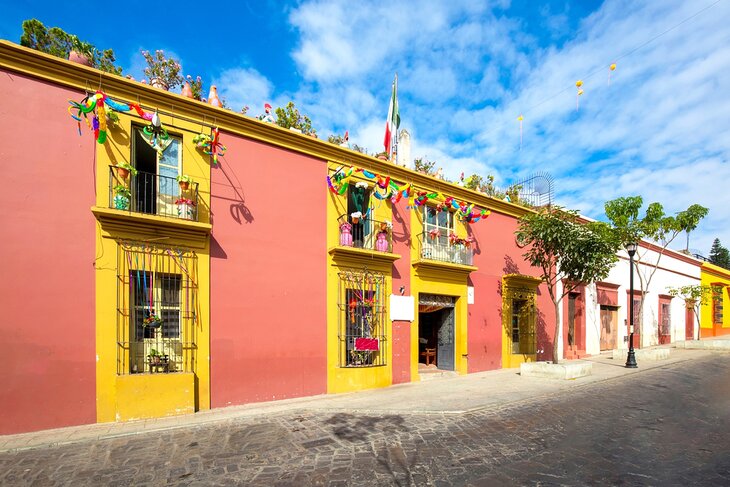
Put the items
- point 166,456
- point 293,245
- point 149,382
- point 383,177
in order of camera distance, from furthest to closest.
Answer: point 383,177 → point 293,245 → point 149,382 → point 166,456

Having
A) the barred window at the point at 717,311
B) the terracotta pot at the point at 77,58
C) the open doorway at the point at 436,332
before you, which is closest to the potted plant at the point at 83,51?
the terracotta pot at the point at 77,58

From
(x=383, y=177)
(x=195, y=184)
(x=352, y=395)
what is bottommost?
(x=352, y=395)

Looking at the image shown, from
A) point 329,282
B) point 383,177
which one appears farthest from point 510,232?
point 329,282

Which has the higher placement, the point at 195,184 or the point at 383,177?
the point at 383,177

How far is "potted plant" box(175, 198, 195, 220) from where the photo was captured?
7.82 metres

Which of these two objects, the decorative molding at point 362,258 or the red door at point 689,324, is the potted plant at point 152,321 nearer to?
the decorative molding at point 362,258

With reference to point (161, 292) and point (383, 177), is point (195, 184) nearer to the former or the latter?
point (161, 292)

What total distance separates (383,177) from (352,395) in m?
5.38

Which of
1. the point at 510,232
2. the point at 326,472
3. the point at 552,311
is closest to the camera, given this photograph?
the point at 326,472

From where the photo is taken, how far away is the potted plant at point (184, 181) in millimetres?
7629

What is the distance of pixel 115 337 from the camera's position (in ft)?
23.2

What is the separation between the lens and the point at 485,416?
24.4ft

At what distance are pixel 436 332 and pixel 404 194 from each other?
473 cm

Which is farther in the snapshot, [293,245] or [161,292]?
[293,245]
